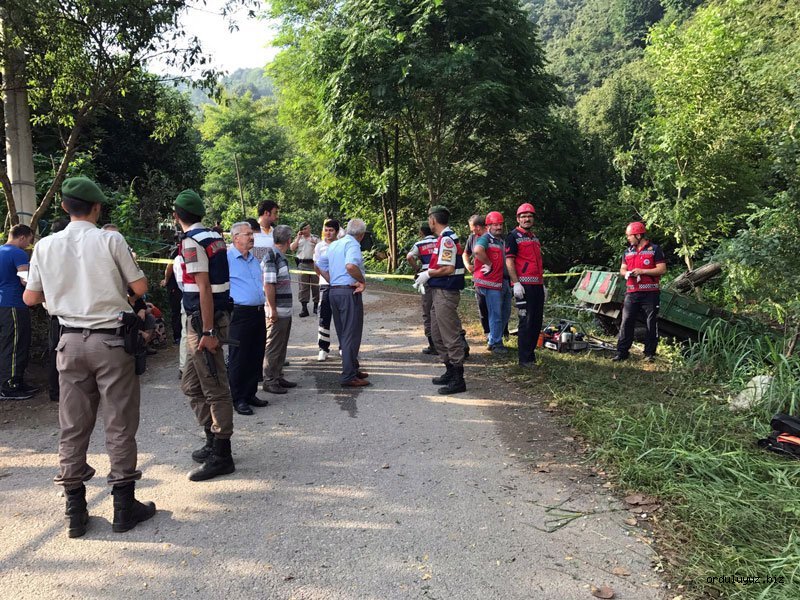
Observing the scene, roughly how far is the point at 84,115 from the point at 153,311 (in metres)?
2.82

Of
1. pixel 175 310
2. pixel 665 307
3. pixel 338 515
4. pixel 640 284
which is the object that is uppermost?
pixel 640 284

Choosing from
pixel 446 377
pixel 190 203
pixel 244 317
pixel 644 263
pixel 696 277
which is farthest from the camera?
pixel 696 277

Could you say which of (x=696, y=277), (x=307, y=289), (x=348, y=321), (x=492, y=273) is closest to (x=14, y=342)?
(x=348, y=321)

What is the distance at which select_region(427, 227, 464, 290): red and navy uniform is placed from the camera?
5668 mm

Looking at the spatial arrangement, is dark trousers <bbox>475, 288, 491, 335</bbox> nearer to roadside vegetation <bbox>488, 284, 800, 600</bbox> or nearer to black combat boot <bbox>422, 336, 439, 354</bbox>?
black combat boot <bbox>422, 336, 439, 354</bbox>

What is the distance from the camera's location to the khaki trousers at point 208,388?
12.4ft

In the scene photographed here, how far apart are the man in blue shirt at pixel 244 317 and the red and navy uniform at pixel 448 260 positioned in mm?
1895

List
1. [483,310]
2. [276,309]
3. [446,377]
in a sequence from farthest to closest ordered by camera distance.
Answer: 1. [483,310]
2. [446,377]
3. [276,309]

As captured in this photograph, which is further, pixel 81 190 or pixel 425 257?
pixel 425 257

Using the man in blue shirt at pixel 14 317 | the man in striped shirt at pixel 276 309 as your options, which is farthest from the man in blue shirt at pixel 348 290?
the man in blue shirt at pixel 14 317

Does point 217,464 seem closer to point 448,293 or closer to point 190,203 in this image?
point 190,203

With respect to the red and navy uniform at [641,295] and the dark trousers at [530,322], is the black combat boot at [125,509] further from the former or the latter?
the red and navy uniform at [641,295]

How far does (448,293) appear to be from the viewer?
5766mm

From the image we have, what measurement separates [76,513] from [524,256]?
5.27 m
